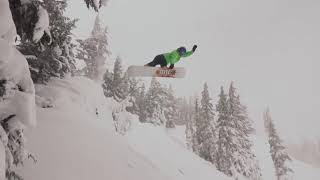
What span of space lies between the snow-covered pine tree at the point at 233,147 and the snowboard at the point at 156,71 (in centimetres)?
3118

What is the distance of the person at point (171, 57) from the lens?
16281mm

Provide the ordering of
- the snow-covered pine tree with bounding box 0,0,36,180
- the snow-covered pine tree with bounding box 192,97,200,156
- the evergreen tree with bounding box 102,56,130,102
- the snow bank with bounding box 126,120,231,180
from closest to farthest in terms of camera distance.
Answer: the snow-covered pine tree with bounding box 0,0,36,180
the snow bank with bounding box 126,120,231,180
the evergreen tree with bounding box 102,56,130,102
the snow-covered pine tree with bounding box 192,97,200,156

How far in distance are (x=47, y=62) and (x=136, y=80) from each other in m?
46.8

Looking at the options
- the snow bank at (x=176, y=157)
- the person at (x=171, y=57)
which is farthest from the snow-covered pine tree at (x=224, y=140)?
the person at (x=171, y=57)

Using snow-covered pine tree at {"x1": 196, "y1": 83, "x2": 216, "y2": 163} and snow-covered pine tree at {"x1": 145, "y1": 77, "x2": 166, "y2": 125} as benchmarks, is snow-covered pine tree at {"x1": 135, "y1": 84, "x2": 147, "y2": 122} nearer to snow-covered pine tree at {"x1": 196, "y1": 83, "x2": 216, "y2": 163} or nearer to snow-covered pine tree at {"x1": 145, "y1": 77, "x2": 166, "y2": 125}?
snow-covered pine tree at {"x1": 145, "y1": 77, "x2": 166, "y2": 125}

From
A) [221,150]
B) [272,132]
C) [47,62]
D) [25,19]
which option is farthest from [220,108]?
[25,19]

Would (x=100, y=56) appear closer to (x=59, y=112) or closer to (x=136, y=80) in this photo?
(x=136, y=80)

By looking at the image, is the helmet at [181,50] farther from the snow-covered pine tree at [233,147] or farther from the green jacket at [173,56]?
the snow-covered pine tree at [233,147]

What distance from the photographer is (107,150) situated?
436 inches

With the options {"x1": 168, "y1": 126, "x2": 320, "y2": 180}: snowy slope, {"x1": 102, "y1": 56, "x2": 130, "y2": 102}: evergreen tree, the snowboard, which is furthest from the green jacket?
{"x1": 168, "y1": 126, "x2": 320, "y2": 180}: snowy slope

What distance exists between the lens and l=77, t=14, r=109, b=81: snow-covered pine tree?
153 feet

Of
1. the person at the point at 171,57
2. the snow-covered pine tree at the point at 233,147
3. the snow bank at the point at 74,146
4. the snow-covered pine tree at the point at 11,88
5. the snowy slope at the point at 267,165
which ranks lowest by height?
the snowy slope at the point at 267,165

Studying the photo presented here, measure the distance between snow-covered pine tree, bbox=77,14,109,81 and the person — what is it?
2946 centimetres

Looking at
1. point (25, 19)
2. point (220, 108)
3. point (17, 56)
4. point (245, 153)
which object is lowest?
point (245, 153)
